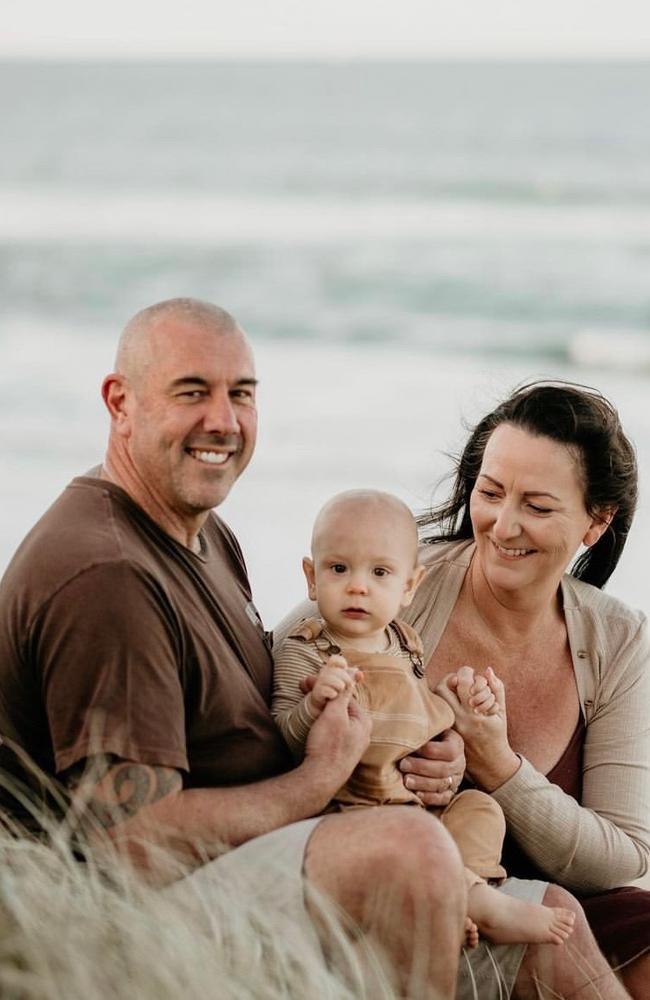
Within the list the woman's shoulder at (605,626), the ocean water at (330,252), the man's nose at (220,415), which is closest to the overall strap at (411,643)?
the woman's shoulder at (605,626)

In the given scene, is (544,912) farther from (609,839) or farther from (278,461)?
(278,461)

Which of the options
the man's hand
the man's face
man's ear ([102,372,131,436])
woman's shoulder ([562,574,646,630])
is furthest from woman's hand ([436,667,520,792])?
man's ear ([102,372,131,436])

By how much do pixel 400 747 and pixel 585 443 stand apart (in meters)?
1.10

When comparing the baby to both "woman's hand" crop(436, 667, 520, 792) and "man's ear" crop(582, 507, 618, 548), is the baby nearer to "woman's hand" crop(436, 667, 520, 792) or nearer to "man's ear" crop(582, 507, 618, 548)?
"woman's hand" crop(436, 667, 520, 792)

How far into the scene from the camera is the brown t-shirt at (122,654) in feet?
9.59

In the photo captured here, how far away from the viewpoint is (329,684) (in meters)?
3.32

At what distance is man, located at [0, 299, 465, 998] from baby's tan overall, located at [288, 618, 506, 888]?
18 centimetres

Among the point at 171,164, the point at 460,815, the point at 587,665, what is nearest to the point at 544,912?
the point at 460,815

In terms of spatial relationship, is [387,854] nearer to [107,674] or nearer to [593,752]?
[107,674]

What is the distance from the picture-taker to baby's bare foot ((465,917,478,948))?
325 centimetres

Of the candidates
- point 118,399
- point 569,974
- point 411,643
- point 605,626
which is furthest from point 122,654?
point 605,626

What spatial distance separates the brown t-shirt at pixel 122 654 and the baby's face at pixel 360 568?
10.3 inches

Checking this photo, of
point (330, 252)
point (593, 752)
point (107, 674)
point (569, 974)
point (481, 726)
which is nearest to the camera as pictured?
point (107, 674)

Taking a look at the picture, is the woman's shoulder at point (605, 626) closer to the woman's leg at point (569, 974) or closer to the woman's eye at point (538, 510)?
the woman's eye at point (538, 510)
